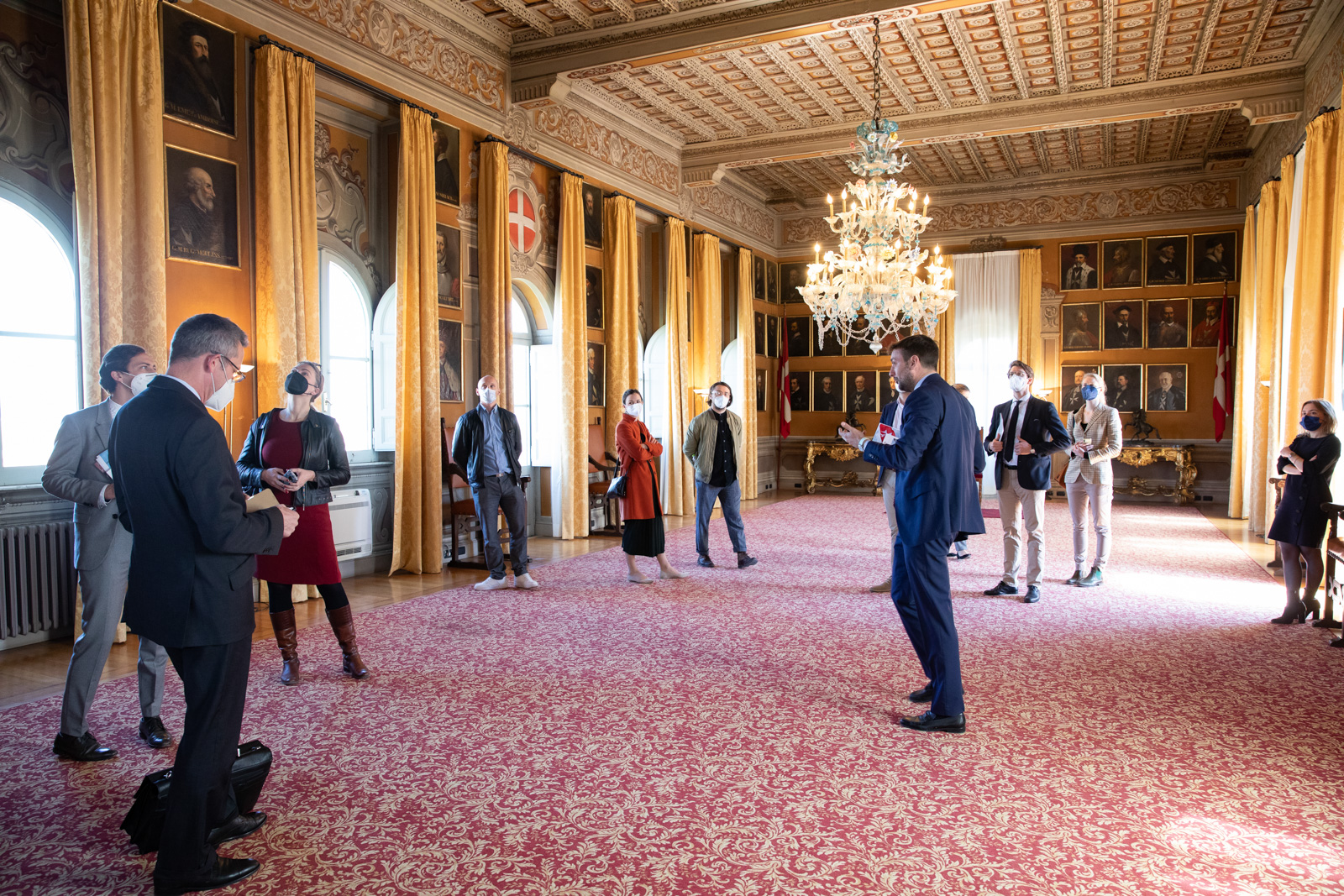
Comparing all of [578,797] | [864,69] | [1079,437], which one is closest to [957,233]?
[864,69]

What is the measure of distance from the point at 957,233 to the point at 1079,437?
10.2m

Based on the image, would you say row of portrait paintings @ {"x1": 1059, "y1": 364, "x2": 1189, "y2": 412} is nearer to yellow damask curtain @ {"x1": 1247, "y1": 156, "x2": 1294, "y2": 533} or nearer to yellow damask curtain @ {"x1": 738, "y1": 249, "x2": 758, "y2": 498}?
yellow damask curtain @ {"x1": 1247, "y1": 156, "x2": 1294, "y2": 533}

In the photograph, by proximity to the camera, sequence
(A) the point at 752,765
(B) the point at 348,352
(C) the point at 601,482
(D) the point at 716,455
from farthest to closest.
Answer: (C) the point at 601,482
(D) the point at 716,455
(B) the point at 348,352
(A) the point at 752,765

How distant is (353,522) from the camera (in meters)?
8.14

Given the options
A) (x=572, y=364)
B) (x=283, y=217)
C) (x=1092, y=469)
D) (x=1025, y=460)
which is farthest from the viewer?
(x=572, y=364)

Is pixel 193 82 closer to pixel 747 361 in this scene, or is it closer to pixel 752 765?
pixel 752 765

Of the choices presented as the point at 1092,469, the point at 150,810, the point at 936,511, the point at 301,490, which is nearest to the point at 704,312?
the point at 1092,469

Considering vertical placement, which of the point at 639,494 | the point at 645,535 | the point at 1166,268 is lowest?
the point at 645,535

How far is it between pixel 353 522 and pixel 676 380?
6636 mm

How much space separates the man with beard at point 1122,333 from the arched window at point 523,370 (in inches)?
437

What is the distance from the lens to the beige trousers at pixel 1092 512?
300 inches

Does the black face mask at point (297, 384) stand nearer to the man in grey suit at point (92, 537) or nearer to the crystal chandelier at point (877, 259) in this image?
the man in grey suit at point (92, 537)

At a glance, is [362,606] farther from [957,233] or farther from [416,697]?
[957,233]

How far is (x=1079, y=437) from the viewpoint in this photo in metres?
7.75
